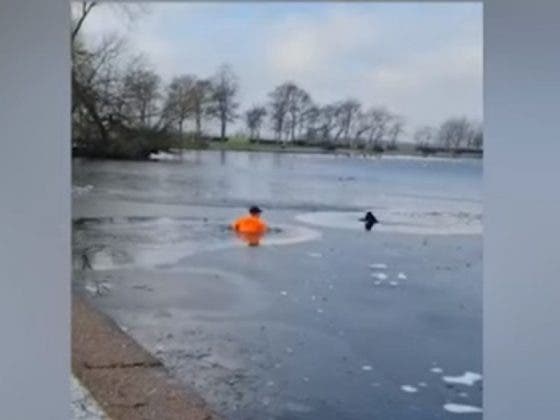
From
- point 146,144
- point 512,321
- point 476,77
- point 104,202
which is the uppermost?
point 476,77

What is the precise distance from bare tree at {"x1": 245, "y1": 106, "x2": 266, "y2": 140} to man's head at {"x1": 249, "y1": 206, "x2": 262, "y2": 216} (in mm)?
318

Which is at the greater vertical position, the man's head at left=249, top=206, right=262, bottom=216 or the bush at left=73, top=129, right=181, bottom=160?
the bush at left=73, top=129, right=181, bottom=160

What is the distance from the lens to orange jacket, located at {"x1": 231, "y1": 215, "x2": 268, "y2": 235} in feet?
9.11

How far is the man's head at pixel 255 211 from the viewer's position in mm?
2795

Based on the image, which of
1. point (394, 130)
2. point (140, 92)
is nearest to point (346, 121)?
point (394, 130)

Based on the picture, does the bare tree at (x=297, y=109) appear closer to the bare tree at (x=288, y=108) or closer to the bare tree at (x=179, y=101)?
the bare tree at (x=288, y=108)

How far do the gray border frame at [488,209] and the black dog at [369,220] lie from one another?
1183mm

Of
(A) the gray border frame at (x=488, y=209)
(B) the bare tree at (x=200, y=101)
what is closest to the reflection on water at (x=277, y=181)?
(B) the bare tree at (x=200, y=101)

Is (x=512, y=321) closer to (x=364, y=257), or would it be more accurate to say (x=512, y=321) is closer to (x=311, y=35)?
(x=364, y=257)

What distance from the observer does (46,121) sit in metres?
1.38

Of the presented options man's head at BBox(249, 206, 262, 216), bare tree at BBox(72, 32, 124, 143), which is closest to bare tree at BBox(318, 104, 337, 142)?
man's head at BBox(249, 206, 262, 216)

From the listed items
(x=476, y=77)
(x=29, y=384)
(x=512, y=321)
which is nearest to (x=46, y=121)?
(x=29, y=384)

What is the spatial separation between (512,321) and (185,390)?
4.42 ft

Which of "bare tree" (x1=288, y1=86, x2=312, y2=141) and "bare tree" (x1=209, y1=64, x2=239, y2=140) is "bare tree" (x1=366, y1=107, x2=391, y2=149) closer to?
"bare tree" (x1=288, y1=86, x2=312, y2=141)
